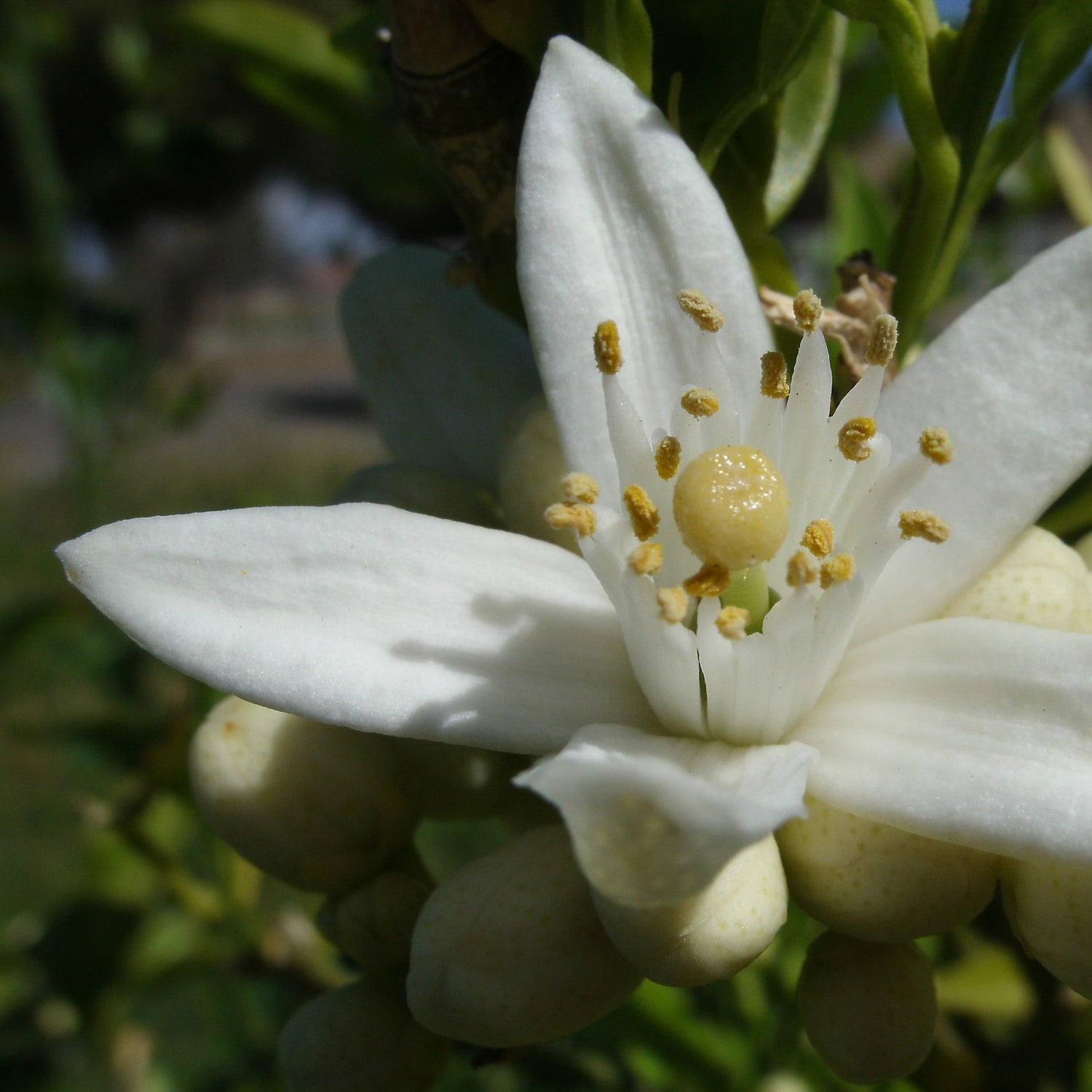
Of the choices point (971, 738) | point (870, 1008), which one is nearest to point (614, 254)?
point (971, 738)

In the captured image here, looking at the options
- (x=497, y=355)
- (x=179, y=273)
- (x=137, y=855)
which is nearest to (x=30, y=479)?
(x=179, y=273)

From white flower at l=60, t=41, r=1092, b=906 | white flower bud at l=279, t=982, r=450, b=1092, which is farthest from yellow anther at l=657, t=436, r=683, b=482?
white flower bud at l=279, t=982, r=450, b=1092

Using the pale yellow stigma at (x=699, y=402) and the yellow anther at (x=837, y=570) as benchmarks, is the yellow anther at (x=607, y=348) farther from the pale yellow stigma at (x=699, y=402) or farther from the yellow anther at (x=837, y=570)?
the yellow anther at (x=837, y=570)

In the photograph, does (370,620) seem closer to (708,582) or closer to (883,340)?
(708,582)

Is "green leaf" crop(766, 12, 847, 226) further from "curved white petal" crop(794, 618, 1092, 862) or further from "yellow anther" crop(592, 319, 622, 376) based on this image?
"curved white petal" crop(794, 618, 1092, 862)

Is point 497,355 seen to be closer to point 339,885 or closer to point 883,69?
point 339,885

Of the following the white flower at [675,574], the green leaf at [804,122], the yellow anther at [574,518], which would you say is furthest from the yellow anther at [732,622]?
the green leaf at [804,122]

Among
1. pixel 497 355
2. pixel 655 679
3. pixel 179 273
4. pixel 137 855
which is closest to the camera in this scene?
pixel 655 679
